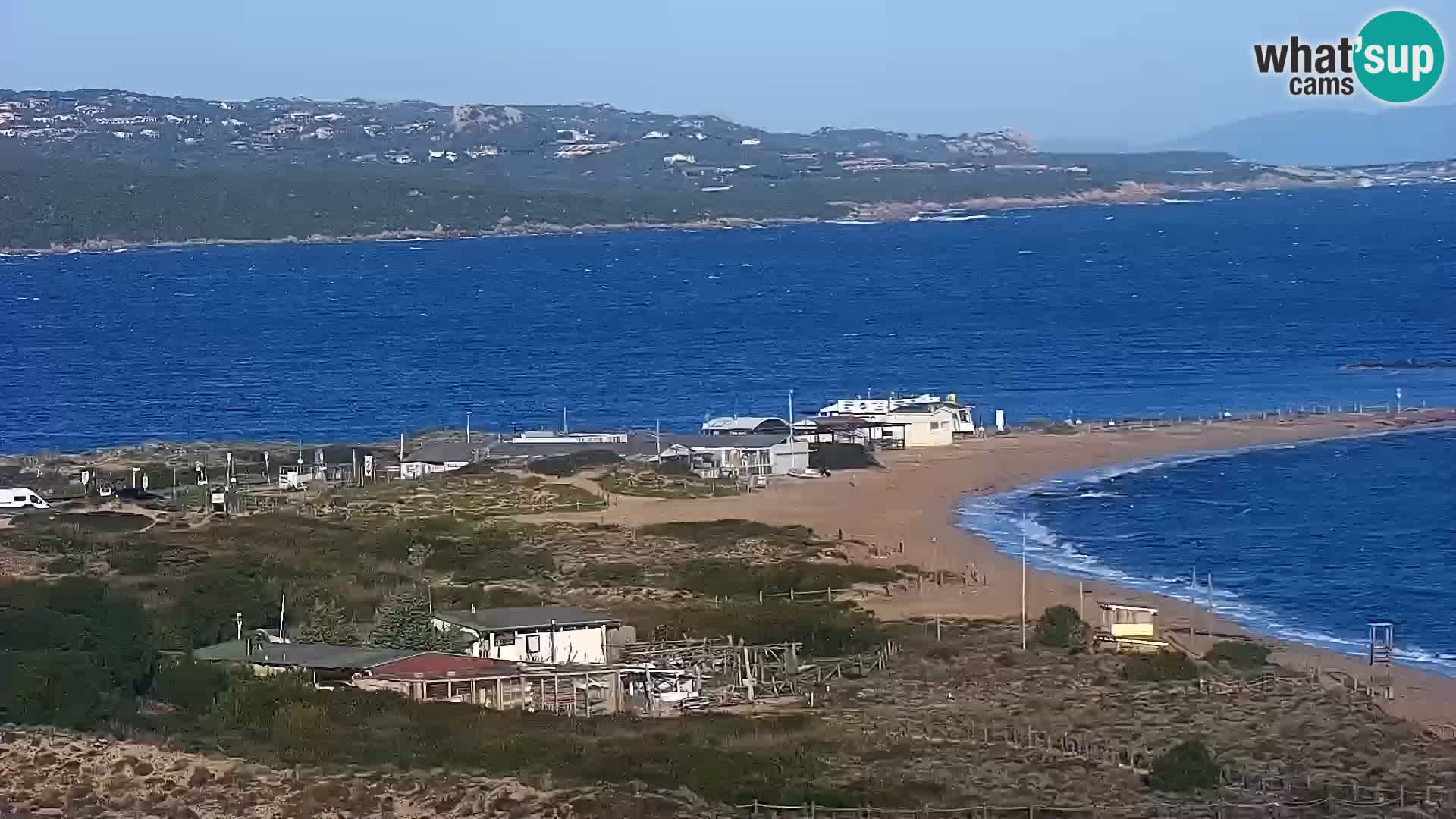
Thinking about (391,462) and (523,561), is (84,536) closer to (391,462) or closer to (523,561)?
(523,561)

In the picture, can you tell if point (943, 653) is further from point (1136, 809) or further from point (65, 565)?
point (65, 565)

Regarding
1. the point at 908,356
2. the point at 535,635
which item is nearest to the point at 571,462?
the point at 535,635

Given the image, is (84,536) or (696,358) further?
(696,358)

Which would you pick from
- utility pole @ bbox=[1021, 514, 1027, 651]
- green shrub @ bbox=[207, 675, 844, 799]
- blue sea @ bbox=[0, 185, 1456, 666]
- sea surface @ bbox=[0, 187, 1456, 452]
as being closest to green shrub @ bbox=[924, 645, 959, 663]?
utility pole @ bbox=[1021, 514, 1027, 651]

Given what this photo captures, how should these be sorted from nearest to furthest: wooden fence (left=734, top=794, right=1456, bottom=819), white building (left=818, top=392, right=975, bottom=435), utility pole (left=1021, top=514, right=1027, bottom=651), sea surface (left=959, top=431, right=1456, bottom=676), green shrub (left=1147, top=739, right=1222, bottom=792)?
wooden fence (left=734, top=794, right=1456, bottom=819) < green shrub (left=1147, top=739, right=1222, bottom=792) < utility pole (left=1021, top=514, right=1027, bottom=651) < sea surface (left=959, top=431, right=1456, bottom=676) < white building (left=818, top=392, right=975, bottom=435)

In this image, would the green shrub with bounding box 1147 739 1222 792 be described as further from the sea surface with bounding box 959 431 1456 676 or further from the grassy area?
the grassy area

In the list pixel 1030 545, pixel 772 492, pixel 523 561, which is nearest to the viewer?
pixel 523 561


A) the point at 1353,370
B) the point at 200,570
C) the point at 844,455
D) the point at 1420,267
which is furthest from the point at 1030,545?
the point at 1420,267
